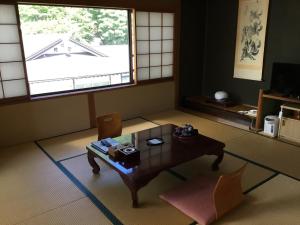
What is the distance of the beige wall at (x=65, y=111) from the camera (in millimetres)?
3678

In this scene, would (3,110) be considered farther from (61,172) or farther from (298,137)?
(298,137)

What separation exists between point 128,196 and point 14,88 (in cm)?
235

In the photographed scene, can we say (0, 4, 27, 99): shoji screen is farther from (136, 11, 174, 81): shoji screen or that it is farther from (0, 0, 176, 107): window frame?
(136, 11, 174, 81): shoji screen

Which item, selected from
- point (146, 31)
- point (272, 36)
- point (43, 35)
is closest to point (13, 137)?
point (146, 31)

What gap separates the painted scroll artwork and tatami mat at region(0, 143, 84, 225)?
146 inches

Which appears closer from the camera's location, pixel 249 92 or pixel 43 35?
pixel 249 92

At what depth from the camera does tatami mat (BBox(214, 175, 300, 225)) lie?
2123 millimetres

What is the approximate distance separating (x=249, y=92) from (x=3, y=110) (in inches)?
161

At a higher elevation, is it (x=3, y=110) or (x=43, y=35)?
(x=43, y=35)

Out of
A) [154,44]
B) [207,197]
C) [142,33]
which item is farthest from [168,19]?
[207,197]

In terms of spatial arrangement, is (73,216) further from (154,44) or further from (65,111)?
(154,44)

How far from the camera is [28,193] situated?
2.56 meters

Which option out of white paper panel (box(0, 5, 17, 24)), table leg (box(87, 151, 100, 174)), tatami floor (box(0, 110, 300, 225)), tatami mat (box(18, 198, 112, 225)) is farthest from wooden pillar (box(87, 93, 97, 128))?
tatami mat (box(18, 198, 112, 225))

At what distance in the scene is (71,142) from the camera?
380 centimetres
